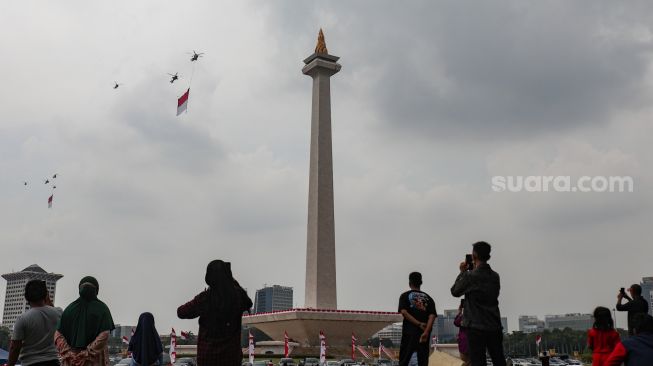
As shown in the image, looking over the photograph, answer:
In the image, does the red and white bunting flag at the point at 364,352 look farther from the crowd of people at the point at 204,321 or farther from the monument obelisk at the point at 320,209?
the crowd of people at the point at 204,321

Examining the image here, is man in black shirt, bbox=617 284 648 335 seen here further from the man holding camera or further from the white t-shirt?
the white t-shirt

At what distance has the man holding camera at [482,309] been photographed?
25.9ft

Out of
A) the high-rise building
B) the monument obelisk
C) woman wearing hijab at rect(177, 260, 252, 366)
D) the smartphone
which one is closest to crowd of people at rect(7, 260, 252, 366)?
woman wearing hijab at rect(177, 260, 252, 366)

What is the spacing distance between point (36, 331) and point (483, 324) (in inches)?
186

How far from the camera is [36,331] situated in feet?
23.7

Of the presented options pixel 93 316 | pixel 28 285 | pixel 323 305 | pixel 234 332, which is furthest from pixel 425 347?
pixel 323 305

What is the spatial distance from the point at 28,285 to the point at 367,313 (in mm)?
53105

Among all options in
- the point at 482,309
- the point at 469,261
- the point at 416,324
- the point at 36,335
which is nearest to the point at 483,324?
the point at 482,309

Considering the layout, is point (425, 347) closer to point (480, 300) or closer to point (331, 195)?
point (480, 300)

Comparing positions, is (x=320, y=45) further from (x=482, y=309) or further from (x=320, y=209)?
(x=482, y=309)

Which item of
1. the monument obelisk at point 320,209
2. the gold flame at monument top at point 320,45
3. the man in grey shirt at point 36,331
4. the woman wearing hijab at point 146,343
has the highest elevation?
the gold flame at monument top at point 320,45

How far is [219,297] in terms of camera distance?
24.0ft

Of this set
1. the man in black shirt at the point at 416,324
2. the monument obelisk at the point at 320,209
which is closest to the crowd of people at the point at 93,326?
the man in black shirt at the point at 416,324

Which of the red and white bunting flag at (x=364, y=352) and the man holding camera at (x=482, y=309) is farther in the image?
the red and white bunting flag at (x=364, y=352)
